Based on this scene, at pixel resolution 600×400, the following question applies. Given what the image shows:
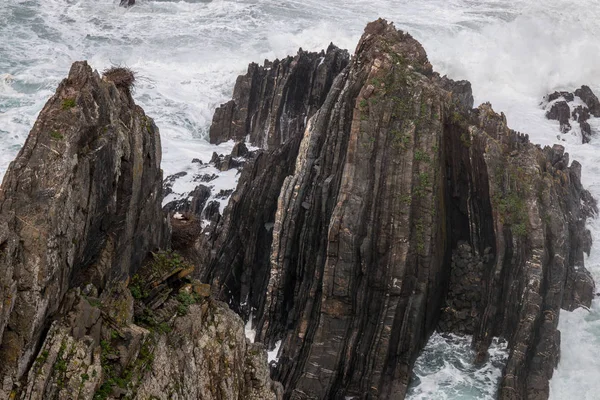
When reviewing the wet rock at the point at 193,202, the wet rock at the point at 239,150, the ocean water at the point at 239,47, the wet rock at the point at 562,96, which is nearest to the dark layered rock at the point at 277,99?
the wet rock at the point at 239,150

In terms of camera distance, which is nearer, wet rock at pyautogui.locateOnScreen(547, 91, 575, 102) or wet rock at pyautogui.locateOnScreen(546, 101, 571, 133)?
wet rock at pyautogui.locateOnScreen(546, 101, 571, 133)

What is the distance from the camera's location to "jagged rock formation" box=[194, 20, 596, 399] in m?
23.2

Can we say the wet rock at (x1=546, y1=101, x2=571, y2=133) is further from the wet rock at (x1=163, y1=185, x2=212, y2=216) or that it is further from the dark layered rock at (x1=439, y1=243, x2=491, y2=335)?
the wet rock at (x1=163, y1=185, x2=212, y2=216)

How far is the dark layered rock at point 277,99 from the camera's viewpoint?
3647 centimetres

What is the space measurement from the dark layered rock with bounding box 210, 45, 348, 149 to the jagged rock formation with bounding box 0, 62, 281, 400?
2106 cm

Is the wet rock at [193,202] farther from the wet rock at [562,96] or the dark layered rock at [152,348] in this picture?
the wet rock at [562,96]

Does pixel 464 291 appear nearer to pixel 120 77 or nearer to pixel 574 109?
pixel 120 77

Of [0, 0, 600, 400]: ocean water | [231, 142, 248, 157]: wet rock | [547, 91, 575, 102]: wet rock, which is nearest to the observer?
[231, 142, 248, 157]: wet rock

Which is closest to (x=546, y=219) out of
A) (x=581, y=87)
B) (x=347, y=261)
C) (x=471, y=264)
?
(x=471, y=264)

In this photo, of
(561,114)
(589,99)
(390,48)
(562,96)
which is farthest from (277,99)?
(589,99)

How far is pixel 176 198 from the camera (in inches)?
1347

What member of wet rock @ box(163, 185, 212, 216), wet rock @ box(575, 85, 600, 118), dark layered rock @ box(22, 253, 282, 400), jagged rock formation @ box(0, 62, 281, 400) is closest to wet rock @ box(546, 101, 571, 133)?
wet rock @ box(575, 85, 600, 118)

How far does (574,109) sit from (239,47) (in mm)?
25682

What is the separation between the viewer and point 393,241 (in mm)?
23438
